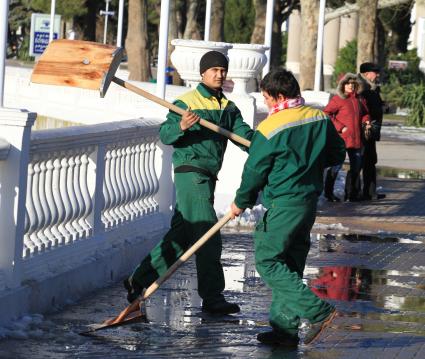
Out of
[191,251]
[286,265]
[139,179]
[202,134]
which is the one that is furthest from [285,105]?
[139,179]

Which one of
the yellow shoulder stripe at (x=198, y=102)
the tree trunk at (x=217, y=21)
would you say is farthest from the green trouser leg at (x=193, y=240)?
the tree trunk at (x=217, y=21)

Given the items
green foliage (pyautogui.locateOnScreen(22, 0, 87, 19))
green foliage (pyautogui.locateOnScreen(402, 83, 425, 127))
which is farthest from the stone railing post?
green foliage (pyautogui.locateOnScreen(22, 0, 87, 19))

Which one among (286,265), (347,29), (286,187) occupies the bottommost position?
(286,265)

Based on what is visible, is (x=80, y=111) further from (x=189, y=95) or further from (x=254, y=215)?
(x=189, y=95)

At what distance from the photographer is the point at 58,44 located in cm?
957

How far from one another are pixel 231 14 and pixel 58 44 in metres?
65.8

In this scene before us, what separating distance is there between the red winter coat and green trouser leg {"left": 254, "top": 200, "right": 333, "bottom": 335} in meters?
9.00

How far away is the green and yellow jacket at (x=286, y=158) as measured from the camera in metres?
8.27

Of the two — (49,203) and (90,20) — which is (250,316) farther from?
(90,20)

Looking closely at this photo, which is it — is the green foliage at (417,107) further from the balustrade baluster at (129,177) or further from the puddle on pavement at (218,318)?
the balustrade baluster at (129,177)

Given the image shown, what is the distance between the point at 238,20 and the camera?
7425 cm

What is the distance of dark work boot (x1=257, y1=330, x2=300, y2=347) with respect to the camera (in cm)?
856

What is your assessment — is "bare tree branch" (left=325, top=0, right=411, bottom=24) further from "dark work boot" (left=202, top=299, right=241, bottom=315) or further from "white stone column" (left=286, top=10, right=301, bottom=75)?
"dark work boot" (left=202, top=299, right=241, bottom=315)

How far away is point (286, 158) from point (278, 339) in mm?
1139
